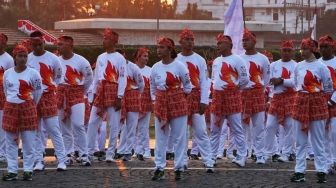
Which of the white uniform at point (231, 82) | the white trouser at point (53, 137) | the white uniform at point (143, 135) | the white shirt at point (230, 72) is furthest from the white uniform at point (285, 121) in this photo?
the white trouser at point (53, 137)

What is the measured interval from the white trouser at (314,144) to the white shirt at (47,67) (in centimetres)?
407

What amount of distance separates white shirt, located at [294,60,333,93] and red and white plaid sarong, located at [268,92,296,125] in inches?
107

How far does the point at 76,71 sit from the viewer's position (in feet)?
47.3

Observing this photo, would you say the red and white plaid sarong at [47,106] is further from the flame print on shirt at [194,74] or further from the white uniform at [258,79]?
the white uniform at [258,79]

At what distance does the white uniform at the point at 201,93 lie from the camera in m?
13.6

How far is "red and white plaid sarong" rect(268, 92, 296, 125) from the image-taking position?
49.9 feet

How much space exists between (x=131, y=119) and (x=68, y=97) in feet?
5.21

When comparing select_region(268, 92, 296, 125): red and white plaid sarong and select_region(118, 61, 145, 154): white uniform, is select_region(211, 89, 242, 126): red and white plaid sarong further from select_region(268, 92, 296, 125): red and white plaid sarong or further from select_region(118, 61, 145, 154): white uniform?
select_region(118, 61, 145, 154): white uniform

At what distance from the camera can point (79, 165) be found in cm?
1442

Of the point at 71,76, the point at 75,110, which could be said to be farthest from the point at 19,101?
the point at 71,76

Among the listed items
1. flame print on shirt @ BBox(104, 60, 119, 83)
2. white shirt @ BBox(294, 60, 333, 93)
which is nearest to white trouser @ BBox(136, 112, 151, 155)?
flame print on shirt @ BBox(104, 60, 119, 83)

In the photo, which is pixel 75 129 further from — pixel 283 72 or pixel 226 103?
pixel 283 72

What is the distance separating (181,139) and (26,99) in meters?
2.43

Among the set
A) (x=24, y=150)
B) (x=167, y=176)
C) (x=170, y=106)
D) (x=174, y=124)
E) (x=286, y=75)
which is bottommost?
(x=167, y=176)
